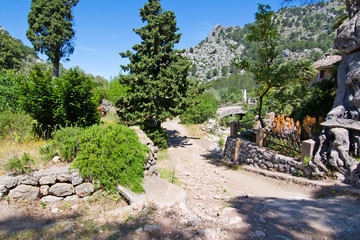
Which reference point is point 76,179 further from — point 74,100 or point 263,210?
point 263,210

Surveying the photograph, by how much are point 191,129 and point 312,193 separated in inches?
458

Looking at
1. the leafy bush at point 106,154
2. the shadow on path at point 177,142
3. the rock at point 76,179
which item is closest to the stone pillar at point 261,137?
the leafy bush at point 106,154

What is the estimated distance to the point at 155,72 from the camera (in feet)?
36.6

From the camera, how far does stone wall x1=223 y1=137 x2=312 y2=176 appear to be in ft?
21.2

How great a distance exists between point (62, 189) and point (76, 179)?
1.01 feet

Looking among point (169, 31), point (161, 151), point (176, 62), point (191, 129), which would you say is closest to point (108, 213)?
point (161, 151)

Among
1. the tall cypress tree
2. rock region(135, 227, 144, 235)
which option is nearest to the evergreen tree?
the tall cypress tree

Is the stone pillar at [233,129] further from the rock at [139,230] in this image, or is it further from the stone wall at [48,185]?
the rock at [139,230]

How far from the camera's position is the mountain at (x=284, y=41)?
8112 cm

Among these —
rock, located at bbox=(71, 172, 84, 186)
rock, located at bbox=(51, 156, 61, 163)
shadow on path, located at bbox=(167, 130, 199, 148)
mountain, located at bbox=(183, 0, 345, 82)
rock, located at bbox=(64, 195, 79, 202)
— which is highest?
mountain, located at bbox=(183, 0, 345, 82)

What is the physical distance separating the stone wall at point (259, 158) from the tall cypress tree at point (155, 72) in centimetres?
350

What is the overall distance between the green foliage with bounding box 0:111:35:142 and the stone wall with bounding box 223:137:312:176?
25.9ft

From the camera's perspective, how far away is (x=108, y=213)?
3750 mm

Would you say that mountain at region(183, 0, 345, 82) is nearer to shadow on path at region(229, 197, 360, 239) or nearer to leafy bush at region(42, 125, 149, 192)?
leafy bush at region(42, 125, 149, 192)
